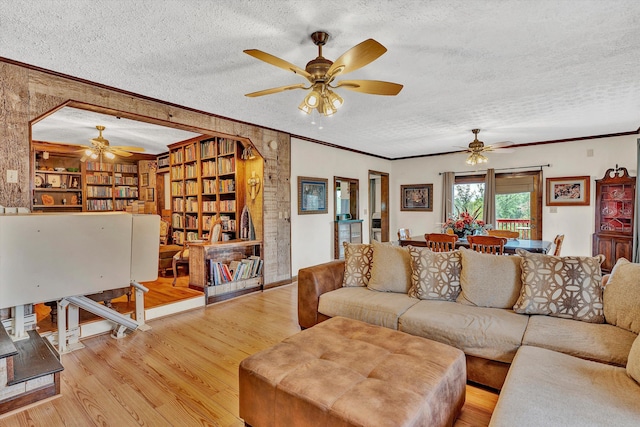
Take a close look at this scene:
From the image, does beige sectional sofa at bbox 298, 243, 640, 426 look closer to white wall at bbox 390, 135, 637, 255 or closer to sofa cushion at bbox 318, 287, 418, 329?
sofa cushion at bbox 318, 287, 418, 329

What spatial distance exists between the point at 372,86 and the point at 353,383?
6.44 ft

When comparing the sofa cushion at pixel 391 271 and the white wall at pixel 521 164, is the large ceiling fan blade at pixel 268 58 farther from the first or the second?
the white wall at pixel 521 164

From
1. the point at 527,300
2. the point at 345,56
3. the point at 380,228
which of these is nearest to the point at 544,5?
the point at 345,56

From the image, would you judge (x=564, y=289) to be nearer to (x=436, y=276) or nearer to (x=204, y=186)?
(x=436, y=276)

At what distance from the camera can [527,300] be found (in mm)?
2281

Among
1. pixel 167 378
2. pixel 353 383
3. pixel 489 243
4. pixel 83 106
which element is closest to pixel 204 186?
pixel 83 106

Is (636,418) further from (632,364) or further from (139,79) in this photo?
(139,79)

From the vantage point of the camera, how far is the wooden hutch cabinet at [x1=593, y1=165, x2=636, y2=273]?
16.9ft

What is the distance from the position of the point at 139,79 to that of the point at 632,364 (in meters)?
4.02

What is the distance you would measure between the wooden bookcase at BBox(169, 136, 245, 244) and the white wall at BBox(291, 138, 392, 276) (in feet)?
3.16

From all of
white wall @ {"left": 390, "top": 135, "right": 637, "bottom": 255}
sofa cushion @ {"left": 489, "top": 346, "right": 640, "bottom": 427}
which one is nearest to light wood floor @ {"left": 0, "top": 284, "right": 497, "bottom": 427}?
sofa cushion @ {"left": 489, "top": 346, "right": 640, "bottom": 427}

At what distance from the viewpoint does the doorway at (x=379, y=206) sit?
26.0 feet

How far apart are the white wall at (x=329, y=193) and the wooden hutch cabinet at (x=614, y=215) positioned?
13.8ft

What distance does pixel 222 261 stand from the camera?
4.58 m
